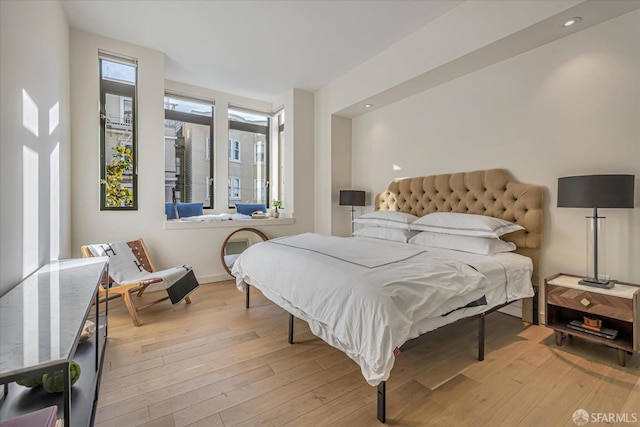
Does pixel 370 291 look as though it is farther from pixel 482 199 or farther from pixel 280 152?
pixel 280 152

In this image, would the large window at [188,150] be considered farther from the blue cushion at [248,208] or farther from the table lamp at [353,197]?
the table lamp at [353,197]

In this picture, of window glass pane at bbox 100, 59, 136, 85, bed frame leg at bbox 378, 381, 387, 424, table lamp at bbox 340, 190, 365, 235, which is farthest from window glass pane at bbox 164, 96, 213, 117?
bed frame leg at bbox 378, 381, 387, 424

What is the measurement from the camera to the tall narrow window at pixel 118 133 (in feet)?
11.0

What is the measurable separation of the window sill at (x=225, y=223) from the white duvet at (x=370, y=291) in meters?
1.87

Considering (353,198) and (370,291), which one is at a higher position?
(353,198)

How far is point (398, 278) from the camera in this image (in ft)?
5.27

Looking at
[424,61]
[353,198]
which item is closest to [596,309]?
[424,61]

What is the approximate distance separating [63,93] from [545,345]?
489 cm

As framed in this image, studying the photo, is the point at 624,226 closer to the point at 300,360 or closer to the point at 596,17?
the point at 596,17

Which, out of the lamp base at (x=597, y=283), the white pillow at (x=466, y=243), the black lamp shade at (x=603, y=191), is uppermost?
the black lamp shade at (x=603, y=191)

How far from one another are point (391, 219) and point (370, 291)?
200 cm

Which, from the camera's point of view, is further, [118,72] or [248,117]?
[248,117]

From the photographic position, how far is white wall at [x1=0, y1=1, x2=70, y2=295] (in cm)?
151

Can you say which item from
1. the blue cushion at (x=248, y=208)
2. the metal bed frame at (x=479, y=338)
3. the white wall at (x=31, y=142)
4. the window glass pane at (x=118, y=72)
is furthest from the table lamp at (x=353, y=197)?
the white wall at (x=31, y=142)
